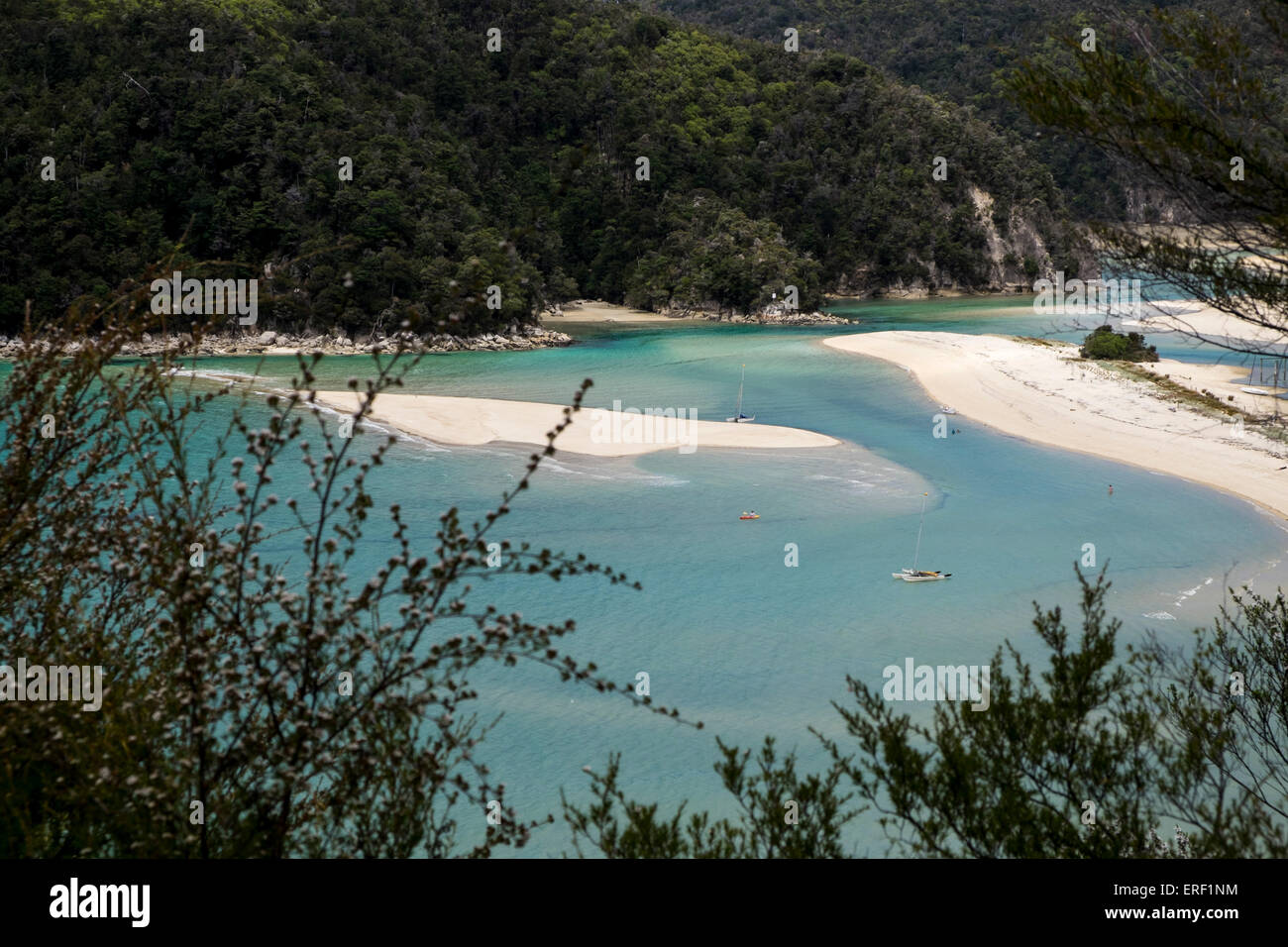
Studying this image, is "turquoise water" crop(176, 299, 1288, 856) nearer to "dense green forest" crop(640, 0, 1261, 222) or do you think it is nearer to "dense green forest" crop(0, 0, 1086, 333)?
"dense green forest" crop(0, 0, 1086, 333)

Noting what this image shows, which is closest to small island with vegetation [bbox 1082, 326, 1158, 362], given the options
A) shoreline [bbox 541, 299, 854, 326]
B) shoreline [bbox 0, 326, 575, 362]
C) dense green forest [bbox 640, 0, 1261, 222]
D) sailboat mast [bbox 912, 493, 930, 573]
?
shoreline [bbox 541, 299, 854, 326]

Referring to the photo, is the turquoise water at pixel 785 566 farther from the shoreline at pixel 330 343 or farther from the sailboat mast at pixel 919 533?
the shoreline at pixel 330 343

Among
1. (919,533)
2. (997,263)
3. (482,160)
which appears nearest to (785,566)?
(919,533)

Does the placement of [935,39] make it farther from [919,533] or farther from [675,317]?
[919,533]

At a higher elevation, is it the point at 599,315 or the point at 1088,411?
the point at 599,315

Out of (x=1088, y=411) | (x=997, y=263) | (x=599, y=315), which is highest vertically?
(x=997, y=263)

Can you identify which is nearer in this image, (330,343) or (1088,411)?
(1088,411)

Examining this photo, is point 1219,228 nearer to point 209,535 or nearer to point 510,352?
point 209,535
